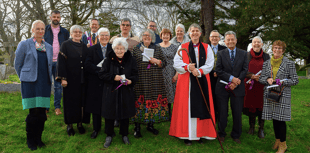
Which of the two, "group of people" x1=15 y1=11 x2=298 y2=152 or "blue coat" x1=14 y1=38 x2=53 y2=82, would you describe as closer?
"blue coat" x1=14 y1=38 x2=53 y2=82

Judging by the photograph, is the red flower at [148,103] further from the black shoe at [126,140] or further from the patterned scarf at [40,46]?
the patterned scarf at [40,46]

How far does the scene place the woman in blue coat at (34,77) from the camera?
10.9 ft

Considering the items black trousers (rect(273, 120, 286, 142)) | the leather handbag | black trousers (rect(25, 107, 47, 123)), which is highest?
the leather handbag

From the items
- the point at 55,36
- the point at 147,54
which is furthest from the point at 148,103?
the point at 55,36

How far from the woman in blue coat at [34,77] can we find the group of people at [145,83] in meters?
0.01

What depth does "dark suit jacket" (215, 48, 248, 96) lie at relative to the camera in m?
3.94

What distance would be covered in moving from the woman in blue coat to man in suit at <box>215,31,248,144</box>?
121 inches

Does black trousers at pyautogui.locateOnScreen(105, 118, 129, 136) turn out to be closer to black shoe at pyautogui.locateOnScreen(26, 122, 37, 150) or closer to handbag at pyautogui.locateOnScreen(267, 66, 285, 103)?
black shoe at pyautogui.locateOnScreen(26, 122, 37, 150)

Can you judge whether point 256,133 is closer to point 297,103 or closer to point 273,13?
point 297,103

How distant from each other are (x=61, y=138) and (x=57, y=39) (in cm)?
243

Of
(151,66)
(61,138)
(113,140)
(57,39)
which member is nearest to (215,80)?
(151,66)

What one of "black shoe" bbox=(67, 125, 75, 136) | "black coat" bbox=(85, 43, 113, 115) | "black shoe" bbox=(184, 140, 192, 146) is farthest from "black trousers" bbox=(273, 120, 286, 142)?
"black shoe" bbox=(67, 125, 75, 136)

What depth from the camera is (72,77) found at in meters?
3.87

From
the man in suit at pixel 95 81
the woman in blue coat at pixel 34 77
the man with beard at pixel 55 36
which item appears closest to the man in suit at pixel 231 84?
the man in suit at pixel 95 81
